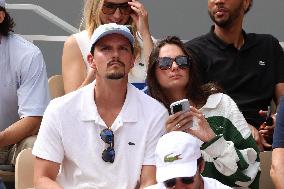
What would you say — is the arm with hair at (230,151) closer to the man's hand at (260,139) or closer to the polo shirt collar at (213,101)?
the polo shirt collar at (213,101)

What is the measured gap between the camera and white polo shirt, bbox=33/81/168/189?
480cm

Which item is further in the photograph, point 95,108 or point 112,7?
point 112,7

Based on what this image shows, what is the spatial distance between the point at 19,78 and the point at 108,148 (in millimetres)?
1638

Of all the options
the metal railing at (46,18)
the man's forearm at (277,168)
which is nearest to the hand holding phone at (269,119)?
the man's forearm at (277,168)

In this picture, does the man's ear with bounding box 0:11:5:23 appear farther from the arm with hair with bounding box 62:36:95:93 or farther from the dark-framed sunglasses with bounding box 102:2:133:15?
the dark-framed sunglasses with bounding box 102:2:133:15

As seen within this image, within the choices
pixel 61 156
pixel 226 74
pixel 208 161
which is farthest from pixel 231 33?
pixel 61 156

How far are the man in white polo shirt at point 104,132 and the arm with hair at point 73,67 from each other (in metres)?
0.98

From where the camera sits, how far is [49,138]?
190 inches

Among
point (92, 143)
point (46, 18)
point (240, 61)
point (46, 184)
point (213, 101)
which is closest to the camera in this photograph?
point (46, 184)

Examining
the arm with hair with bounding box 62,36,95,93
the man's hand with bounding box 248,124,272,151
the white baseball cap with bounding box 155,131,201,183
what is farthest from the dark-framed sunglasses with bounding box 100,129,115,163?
the man's hand with bounding box 248,124,272,151

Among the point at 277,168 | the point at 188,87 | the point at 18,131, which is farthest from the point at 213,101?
the point at 18,131

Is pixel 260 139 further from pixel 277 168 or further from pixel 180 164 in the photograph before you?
pixel 180 164

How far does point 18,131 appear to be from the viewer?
6.00 m

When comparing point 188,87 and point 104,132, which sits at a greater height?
point 188,87
